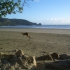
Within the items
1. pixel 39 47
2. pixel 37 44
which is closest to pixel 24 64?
pixel 39 47

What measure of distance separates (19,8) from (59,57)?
6661 mm

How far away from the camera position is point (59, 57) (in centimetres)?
960

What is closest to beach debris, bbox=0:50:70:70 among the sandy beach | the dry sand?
the sandy beach

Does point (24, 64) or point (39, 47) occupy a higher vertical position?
point (24, 64)

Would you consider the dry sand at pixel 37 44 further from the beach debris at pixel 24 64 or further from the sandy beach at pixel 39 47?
the beach debris at pixel 24 64

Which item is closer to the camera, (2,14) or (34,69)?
(34,69)

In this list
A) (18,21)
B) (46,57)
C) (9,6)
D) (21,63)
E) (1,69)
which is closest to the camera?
(1,69)

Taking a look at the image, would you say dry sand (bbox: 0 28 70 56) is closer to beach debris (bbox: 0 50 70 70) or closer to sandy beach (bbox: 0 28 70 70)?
sandy beach (bbox: 0 28 70 70)

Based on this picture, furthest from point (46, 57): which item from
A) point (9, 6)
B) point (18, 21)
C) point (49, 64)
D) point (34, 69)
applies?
point (18, 21)

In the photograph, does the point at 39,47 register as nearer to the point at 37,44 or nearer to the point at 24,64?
the point at 37,44

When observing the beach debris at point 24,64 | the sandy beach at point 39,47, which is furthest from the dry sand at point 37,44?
the beach debris at point 24,64

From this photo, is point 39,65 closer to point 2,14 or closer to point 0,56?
point 0,56

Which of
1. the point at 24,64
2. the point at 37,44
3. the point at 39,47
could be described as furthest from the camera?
the point at 37,44

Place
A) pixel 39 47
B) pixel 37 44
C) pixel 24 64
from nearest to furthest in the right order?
pixel 24 64 → pixel 39 47 → pixel 37 44
